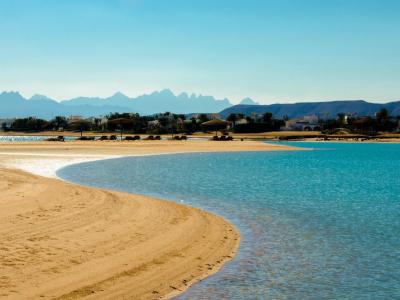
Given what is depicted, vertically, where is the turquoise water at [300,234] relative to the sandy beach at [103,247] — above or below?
below

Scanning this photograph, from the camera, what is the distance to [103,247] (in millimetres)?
12992

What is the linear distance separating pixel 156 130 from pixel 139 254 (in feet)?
557

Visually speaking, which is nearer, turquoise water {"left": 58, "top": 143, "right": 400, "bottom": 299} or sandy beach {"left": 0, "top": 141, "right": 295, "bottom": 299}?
sandy beach {"left": 0, "top": 141, "right": 295, "bottom": 299}

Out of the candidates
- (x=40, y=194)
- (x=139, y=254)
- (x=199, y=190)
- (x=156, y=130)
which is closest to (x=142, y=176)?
(x=199, y=190)

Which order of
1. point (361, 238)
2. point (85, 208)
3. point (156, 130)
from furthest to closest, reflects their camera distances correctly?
point (156, 130) → point (85, 208) → point (361, 238)

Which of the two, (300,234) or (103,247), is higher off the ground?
(103,247)

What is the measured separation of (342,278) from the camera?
11.5 metres

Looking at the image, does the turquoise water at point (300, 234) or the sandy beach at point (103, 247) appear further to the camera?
the turquoise water at point (300, 234)

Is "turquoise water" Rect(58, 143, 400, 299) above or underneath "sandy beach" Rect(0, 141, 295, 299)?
underneath

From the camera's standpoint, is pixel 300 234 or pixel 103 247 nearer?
pixel 103 247

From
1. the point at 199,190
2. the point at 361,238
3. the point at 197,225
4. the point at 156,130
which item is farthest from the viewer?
the point at 156,130

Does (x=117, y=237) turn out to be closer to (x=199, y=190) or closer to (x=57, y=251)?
(x=57, y=251)

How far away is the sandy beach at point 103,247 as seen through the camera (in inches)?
392

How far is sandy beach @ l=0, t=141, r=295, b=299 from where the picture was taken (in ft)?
32.7
